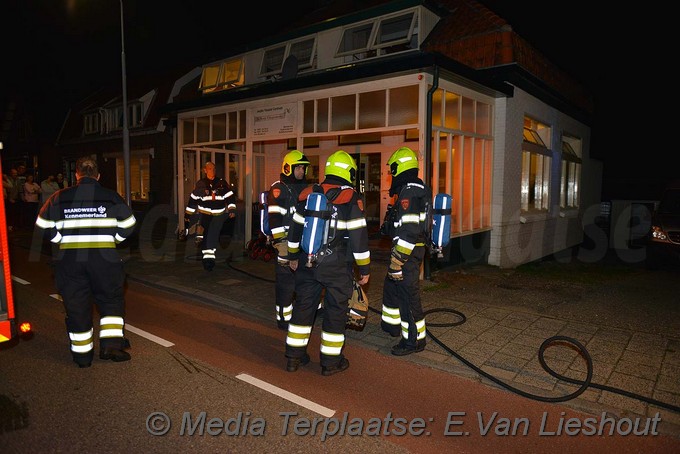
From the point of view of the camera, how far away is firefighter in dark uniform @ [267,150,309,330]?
561 centimetres

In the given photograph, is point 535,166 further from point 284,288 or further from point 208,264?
point 284,288

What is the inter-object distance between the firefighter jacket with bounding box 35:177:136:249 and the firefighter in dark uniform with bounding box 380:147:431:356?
296 cm

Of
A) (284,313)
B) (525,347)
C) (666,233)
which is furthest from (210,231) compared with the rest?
(666,233)

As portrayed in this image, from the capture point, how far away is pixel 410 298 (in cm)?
510

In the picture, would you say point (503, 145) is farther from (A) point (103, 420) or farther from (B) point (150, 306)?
(A) point (103, 420)

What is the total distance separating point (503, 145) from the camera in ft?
34.2

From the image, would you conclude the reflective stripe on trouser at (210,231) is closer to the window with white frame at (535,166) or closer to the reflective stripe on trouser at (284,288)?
the reflective stripe on trouser at (284,288)

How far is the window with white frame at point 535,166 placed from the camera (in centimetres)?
1172

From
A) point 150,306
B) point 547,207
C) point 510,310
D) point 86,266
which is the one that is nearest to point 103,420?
point 86,266

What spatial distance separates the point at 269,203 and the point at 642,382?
14.5ft

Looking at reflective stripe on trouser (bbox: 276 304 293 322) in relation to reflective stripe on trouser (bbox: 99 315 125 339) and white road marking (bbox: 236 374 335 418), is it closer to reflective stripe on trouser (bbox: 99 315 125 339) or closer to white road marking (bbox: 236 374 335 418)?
white road marking (bbox: 236 374 335 418)

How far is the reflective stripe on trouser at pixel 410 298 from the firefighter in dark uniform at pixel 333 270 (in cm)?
59

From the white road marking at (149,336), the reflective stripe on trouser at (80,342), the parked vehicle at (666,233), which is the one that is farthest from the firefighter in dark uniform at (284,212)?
the parked vehicle at (666,233)

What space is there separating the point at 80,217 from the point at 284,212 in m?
2.17
